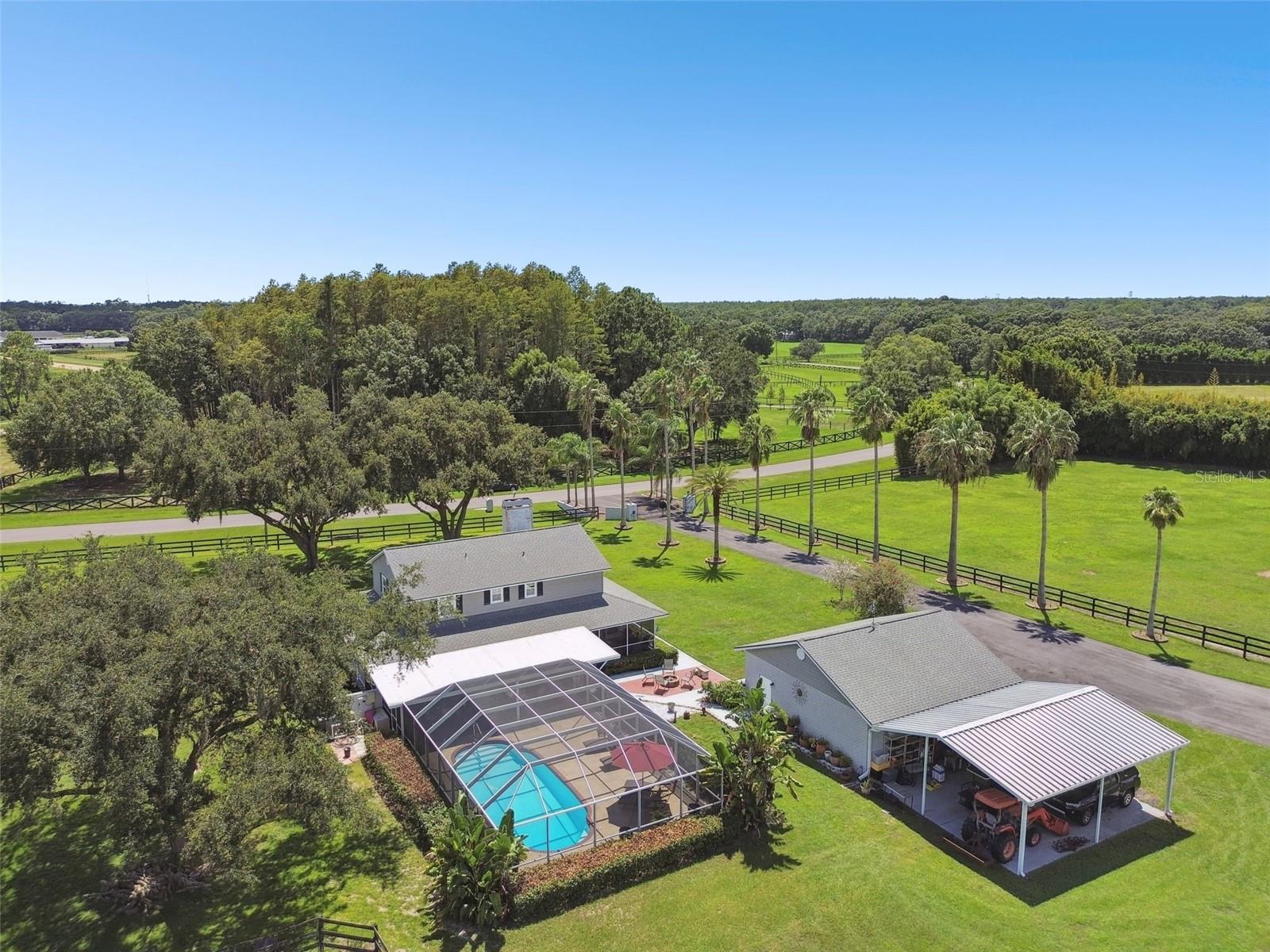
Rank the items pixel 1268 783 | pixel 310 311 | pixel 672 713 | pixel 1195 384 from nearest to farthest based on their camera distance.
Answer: pixel 1268 783
pixel 672 713
pixel 310 311
pixel 1195 384

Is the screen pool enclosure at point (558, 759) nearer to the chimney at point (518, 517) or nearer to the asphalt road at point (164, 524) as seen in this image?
the chimney at point (518, 517)

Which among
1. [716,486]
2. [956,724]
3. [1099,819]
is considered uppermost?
[716,486]

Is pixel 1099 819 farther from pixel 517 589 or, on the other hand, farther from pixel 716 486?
pixel 716 486

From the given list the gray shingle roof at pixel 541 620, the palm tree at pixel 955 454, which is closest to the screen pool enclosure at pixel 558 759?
the gray shingle roof at pixel 541 620

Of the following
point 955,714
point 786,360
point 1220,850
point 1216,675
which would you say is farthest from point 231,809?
point 786,360

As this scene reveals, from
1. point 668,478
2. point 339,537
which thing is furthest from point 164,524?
point 668,478

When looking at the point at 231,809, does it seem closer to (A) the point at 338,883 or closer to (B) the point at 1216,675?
(A) the point at 338,883
